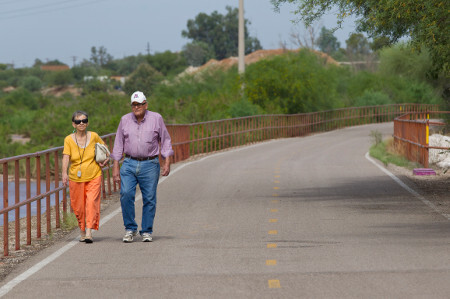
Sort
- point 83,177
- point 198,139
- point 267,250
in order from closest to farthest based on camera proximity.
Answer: point 267,250 < point 83,177 < point 198,139

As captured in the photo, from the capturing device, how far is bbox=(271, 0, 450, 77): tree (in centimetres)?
1269

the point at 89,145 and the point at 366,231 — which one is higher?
the point at 89,145

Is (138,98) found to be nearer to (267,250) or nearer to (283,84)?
(267,250)

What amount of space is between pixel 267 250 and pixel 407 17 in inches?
201

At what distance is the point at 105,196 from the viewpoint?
632 inches

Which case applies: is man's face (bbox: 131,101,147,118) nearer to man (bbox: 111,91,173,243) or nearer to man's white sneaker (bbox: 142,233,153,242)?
man (bbox: 111,91,173,243)

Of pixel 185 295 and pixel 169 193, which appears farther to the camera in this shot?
pixel 169 193

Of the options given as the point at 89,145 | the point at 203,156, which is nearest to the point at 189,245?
the point at 89,145

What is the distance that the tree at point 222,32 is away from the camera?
151750mm

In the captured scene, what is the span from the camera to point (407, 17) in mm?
13133

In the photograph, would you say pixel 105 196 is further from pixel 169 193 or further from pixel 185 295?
pixel 185 295

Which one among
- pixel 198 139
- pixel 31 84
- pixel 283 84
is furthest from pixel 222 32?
pixel 198 139

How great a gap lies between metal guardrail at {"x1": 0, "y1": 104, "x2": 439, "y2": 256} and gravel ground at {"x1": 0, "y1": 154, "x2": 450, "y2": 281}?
17cm

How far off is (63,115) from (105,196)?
182ft
